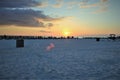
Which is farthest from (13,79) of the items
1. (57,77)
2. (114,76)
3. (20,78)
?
(114,76)

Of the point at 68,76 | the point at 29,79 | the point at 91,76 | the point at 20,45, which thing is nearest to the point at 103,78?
the point at 91,76

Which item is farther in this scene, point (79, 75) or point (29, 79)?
point (79, 75)

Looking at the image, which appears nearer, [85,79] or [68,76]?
[85,79]

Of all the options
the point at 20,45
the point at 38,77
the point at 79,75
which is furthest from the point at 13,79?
the point at 20,45

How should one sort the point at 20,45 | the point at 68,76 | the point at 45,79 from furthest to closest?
the point at 20,45 → the point at 68,76 → the point at 45,79

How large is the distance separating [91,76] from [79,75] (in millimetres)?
1467

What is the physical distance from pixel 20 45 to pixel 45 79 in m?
77.5

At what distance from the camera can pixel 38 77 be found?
23.7m

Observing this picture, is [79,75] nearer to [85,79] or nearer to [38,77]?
[85,79]

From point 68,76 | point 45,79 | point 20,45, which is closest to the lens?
point 45,79

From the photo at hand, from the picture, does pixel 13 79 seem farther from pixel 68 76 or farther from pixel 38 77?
pixel 68 76

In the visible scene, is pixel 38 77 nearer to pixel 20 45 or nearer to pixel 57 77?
pixel 57 77

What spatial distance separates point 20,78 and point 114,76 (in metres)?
10.5

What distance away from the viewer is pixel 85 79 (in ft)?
74.3
